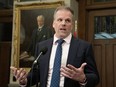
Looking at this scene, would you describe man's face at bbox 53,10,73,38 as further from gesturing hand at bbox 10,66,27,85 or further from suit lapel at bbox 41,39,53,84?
gesturing hand at bbox 10,66,27,85

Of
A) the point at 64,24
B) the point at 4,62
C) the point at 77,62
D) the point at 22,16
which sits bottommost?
the point at 4,62

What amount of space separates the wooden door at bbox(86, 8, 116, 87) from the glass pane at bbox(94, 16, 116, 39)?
3 cm

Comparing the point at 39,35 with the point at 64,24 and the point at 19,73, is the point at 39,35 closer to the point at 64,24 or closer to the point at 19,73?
the point at 64,24

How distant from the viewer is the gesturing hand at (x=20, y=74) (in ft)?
6.66

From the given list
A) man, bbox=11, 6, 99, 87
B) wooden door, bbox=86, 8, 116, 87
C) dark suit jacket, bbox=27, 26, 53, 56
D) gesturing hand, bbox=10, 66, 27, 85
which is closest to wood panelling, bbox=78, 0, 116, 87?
wooden door, bbox=86, 8, 116, 87

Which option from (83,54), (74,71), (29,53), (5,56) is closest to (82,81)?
(74,71)

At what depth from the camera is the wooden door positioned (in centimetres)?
417

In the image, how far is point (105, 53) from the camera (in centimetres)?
425

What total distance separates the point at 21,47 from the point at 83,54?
2.44 m

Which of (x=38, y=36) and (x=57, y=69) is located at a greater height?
(x=38, y=36)

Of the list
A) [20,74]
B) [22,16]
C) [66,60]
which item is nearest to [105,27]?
[22,16]

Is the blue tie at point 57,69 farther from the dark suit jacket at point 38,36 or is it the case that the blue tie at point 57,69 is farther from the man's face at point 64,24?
the dark suit jacket at point 38,36

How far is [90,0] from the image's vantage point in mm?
4414

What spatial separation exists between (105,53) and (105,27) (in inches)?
17.0
